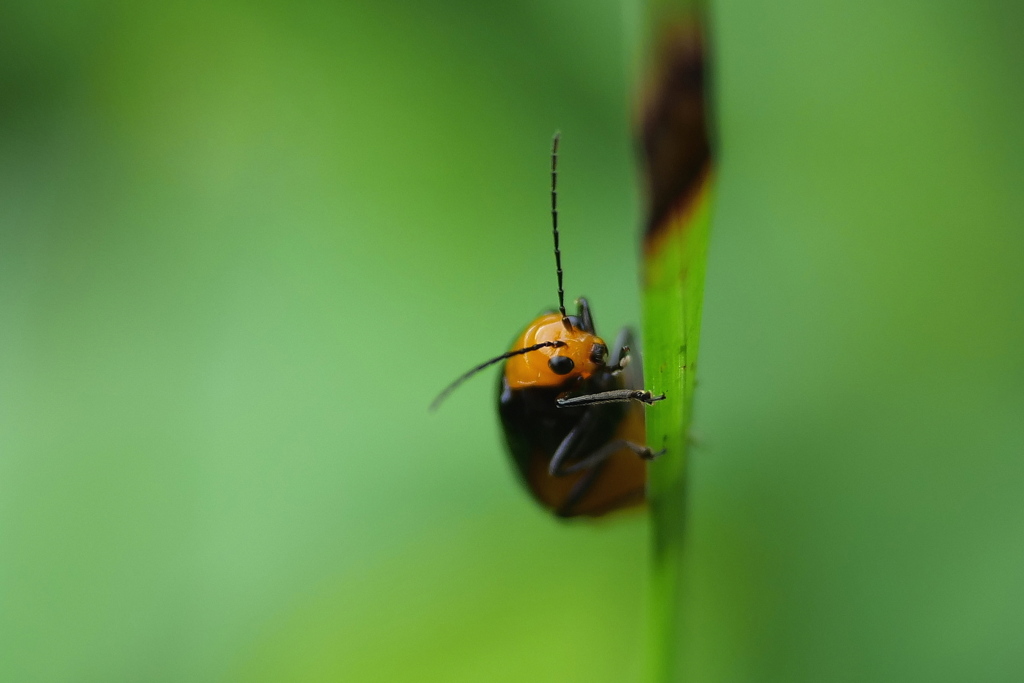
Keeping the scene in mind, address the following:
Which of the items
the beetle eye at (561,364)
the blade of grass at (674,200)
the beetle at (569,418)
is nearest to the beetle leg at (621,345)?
the beetle at (569,418)

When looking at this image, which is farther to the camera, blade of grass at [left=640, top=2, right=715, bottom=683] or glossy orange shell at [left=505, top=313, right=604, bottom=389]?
glossy orange shell at [left=505, top=313, right=604, bottom=389]

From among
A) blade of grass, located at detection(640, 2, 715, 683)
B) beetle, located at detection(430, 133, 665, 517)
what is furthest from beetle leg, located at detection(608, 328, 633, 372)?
blade of grass, located at detection(640, 2, 715, 683)

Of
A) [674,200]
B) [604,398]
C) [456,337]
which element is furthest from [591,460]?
[674,200]

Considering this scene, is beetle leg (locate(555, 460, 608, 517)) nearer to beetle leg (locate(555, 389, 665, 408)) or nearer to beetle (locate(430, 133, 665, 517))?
beetle (locate(430, 133, 665, 517))

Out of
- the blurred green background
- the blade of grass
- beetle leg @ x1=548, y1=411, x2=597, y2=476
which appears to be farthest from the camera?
beetle leg @ x1=548, y1=411, x2=597, y2=476

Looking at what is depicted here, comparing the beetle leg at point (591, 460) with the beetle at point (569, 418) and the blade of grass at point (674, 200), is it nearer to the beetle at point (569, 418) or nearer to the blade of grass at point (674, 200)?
the beetle at point (569, 418)

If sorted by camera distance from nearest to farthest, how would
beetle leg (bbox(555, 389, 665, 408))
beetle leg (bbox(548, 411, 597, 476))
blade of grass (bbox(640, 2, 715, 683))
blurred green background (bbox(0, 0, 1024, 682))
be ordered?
blade of grass (bbox(640, 2, 715, 683))
beetle leg (bbox(555, 389, 665, 408))
blurred green background (bbox(0, 0, 1024, 682))
beetle leg (bbox(548, 411, 597, 476))

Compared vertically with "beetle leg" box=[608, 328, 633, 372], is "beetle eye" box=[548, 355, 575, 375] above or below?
below

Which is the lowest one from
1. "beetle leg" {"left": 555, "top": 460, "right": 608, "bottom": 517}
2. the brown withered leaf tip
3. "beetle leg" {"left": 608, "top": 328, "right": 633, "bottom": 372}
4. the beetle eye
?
"beetle leg" {"left": 555, "top": 460, "right": 608, "bottom": 517}
